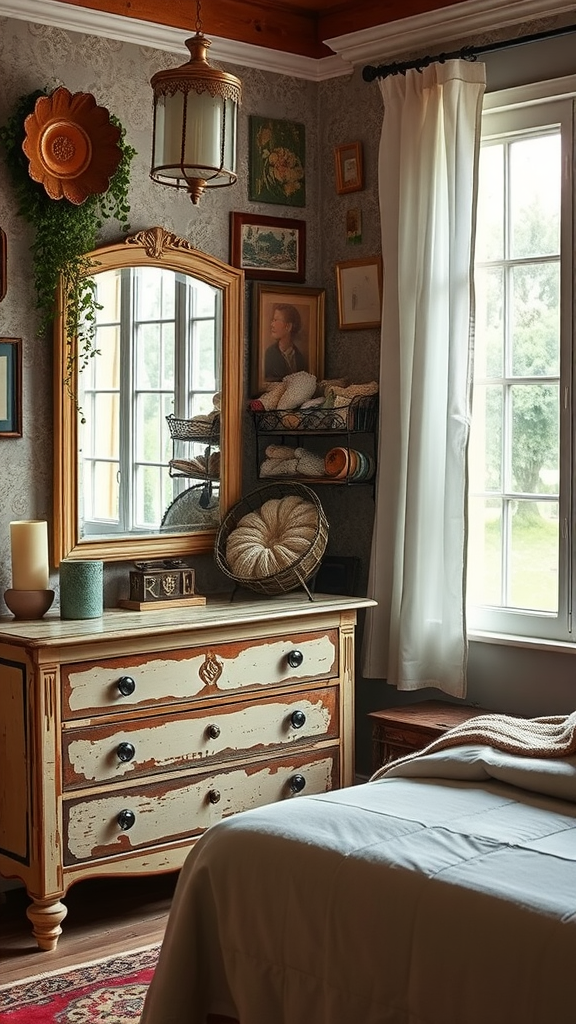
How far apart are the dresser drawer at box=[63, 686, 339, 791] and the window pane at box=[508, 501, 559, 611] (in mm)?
685

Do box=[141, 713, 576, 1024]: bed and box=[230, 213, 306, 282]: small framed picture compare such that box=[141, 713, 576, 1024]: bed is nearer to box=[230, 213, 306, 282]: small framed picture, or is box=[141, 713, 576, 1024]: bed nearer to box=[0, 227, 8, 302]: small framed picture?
box=[0, 227, 8, 302]: small framed picture

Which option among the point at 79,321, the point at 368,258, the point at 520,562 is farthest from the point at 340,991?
the point at 368,258

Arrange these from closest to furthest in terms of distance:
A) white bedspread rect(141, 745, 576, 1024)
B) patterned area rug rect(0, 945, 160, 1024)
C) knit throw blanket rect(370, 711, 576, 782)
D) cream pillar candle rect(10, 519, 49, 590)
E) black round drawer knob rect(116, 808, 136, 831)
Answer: white bedspread rect(141, 745, 576, 1024) < knit throw blanket rect(370, 711, 576, 782) < patterned area rug rect(0, 945, 160, 1024) < black round drawer knob rect(116, 808, 136, 831) < cream pillar candle rect(10, 519, 49, 590)

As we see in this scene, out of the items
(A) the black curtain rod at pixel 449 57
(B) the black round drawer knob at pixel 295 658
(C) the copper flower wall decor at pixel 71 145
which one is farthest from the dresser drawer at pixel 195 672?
(A) the black curtain rod at pixel 449 57

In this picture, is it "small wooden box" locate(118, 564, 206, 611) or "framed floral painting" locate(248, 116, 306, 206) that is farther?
"framed floral painting" locate(248, 116, 306, 206)

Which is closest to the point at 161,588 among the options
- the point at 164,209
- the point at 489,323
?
the point at 164,209

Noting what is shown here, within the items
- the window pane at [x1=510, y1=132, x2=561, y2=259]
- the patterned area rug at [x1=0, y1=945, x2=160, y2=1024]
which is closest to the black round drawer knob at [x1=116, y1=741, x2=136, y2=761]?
the patterned area rug at [x1=0, y1=945, x2=160, y2=1024]

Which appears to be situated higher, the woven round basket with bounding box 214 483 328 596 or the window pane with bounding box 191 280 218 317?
the window pane with bounding box 191 280 218 317

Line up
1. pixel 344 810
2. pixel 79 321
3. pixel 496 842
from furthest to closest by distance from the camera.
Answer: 1. pixel 79 321
2. pixel 344 810
3. pixel 496 842

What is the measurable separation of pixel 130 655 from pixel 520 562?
131 cm

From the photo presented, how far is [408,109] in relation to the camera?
161 inches

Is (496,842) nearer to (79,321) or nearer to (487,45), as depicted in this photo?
(79,321)

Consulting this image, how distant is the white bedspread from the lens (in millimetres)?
1878

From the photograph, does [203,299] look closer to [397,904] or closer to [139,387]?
[139,387]
